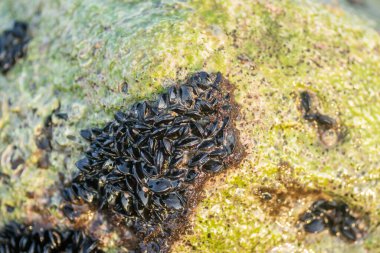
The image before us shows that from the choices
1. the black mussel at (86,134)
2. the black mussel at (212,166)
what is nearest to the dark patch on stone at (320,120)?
the black mussel at (212,166)

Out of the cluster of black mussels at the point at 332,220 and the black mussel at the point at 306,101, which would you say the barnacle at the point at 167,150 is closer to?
the black mussel at the point at 306,101

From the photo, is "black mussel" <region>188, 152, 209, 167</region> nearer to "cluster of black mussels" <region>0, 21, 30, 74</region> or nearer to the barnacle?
the barnacle

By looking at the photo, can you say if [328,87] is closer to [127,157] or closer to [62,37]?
[127,157]

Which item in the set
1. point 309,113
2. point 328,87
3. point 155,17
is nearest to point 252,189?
point 309,113

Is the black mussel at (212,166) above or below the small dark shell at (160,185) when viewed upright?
above

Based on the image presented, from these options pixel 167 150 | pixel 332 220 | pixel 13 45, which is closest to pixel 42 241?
pixel 167 150

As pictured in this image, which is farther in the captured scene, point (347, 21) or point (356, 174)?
point (347, 21)
